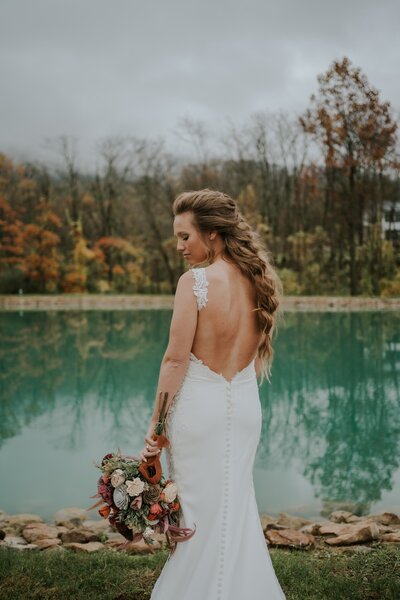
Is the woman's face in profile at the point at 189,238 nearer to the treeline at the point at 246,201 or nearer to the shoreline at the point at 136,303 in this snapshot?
the shoreline at the point at 136,303

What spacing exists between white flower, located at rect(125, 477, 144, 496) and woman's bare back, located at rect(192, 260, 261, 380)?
1.64ft

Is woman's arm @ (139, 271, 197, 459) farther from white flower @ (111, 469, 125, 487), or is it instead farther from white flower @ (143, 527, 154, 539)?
white flower @ (143, 527, 154, 539)

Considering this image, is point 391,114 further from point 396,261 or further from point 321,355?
point 321,355

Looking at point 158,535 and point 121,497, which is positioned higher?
point 121,497

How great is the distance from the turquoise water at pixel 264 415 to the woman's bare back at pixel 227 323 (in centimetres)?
376

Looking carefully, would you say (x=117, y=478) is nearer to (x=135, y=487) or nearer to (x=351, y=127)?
(x=135, y=487)

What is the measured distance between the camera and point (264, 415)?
9.30 m

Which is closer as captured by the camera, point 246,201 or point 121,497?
point 121,497

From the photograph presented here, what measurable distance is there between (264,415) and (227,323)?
7.08 metres

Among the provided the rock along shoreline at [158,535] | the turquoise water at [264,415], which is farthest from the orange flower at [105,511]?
the turquoise water at [264,415]

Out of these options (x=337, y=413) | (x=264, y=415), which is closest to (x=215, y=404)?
(x=264, y=415)

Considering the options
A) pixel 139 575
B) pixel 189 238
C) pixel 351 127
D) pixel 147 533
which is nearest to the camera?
pixel 147 533

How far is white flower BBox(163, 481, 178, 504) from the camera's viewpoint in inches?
95.0

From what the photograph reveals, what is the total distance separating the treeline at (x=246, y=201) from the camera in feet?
90.7
